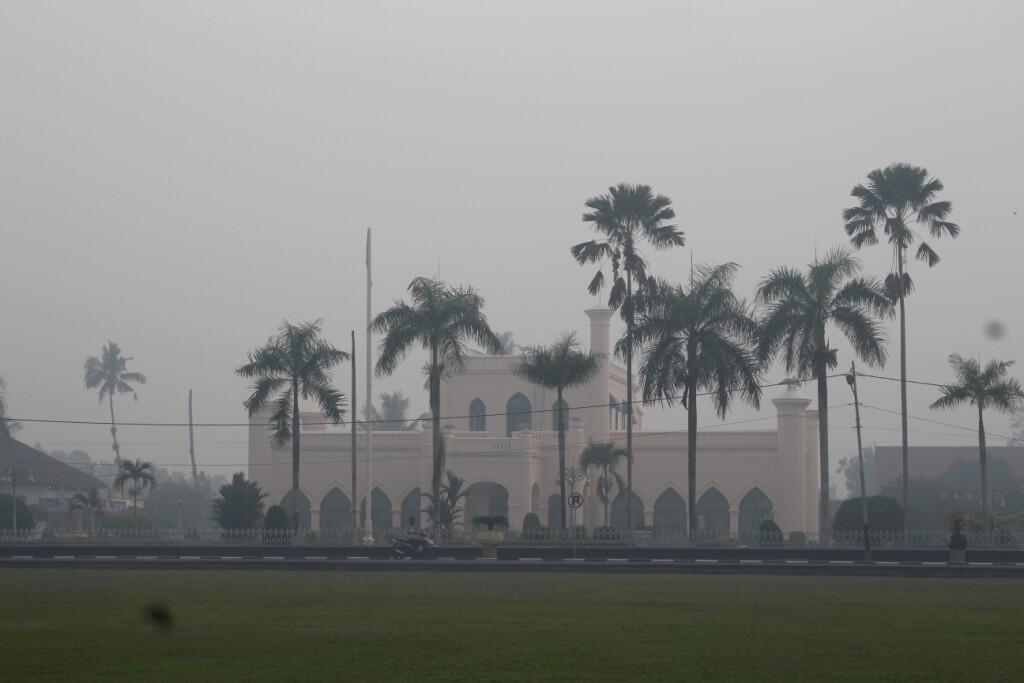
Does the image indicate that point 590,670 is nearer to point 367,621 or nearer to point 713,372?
point 367,621

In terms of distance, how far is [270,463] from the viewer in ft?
202

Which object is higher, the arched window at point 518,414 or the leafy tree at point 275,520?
the arched window at point 518,414

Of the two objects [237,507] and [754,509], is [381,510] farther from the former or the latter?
[754,509]

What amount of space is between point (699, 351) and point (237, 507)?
1821cm

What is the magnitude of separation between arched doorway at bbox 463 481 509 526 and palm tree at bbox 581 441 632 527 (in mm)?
4149

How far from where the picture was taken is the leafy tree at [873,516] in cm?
4762

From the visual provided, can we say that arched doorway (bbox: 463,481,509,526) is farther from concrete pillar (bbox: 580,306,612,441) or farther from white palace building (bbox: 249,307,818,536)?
concrete pillar (bbox: 580,306,612,441)

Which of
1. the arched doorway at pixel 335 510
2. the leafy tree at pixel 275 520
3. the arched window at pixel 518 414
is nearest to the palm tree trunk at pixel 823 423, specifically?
the leafy tree at pixel 275 520

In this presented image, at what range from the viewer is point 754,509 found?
59375mm

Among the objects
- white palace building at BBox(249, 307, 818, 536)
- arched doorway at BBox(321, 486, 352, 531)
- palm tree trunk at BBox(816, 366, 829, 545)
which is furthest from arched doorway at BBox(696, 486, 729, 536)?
arched doorway at BBox(321, 486, 352, 531)

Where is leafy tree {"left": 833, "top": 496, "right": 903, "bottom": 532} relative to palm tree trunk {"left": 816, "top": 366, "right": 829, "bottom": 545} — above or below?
below

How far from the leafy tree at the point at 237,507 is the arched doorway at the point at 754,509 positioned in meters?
20.6

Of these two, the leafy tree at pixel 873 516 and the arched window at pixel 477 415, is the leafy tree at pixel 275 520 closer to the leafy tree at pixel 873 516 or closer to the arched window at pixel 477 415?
the arched window at pixel 477 415

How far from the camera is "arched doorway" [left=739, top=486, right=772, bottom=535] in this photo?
59.1 meters
